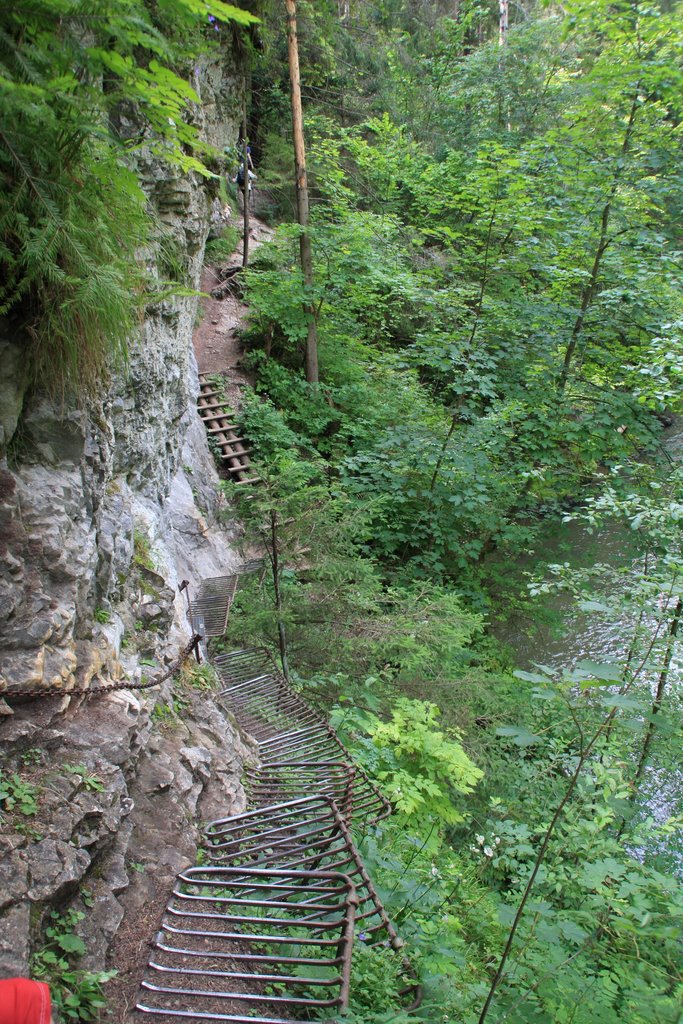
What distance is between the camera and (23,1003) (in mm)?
1484

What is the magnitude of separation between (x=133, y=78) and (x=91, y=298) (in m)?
0.94

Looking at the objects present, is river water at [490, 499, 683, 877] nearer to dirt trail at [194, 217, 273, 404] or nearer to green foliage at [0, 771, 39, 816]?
green foliage at [0, 771, 39, 816]

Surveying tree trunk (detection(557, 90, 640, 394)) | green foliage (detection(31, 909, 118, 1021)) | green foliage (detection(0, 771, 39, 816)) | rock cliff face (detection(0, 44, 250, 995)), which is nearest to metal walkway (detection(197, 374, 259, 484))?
tree trunk (detection(557, 90, 640, 394))

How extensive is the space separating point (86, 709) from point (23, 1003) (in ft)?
5.51

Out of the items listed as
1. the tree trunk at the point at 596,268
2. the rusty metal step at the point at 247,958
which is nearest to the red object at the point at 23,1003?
the rusty metal step at the point at 247,958

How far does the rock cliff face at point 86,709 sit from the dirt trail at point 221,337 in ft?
26.6

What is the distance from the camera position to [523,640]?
10.3 metres

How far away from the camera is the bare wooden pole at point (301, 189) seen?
11.8m

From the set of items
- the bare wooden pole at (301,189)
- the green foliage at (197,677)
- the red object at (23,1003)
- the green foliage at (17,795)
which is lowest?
→ the green foliage at (197,677)

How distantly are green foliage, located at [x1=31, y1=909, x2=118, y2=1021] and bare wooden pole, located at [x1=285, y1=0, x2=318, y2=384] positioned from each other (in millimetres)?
11101

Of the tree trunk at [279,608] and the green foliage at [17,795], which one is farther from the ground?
the green foliage at [17,795]

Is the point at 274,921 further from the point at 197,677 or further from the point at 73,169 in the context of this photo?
the point at 73,169

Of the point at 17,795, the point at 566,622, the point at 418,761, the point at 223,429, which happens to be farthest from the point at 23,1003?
the point at 223,429

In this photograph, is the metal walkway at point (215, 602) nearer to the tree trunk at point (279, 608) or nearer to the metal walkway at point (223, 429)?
the tree trunk at point (279, 608)
